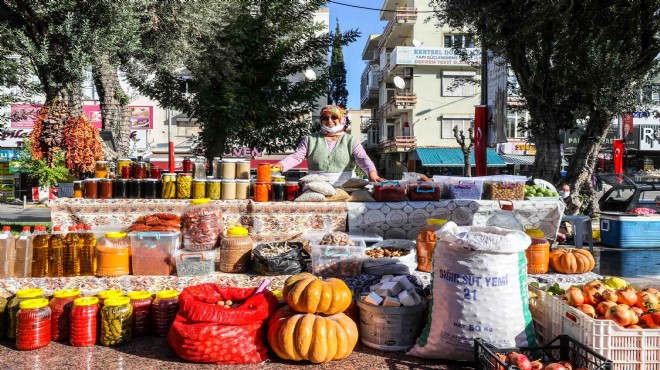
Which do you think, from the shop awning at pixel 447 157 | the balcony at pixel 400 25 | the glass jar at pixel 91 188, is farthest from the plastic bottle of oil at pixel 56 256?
the balcony at pixel 400 25

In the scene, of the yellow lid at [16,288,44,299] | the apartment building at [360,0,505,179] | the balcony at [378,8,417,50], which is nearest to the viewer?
the yellow lid at [16,288,44,299]

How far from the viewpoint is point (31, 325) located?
3.58 meters

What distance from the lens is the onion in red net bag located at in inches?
133

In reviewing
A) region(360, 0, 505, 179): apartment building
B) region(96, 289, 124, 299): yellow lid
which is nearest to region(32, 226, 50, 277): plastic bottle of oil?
region(96, 289, 124, 299): yellow lid

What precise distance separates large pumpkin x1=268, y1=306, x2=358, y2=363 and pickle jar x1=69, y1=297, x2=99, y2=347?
1419 mm

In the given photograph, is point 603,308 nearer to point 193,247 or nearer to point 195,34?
point 193,247

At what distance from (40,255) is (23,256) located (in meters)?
0.14

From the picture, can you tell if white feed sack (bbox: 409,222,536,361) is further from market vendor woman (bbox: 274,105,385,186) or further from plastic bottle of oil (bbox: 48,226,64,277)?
plastic bottle of oil (bbox: 48,226,64,277)

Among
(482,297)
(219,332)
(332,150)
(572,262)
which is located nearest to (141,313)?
(219,332)

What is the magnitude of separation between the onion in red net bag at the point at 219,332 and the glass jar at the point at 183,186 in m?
1.80

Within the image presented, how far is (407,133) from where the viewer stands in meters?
34.2

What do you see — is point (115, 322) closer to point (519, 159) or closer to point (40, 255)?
point (40, 255)

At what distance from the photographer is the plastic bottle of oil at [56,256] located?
167 inches

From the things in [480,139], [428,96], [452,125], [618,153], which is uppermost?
[428,96]
